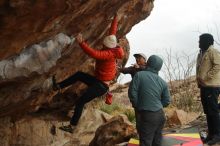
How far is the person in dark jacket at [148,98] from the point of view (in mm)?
9055

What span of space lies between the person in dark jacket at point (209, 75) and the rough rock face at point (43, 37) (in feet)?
6.35

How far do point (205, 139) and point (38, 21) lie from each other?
5311 mm

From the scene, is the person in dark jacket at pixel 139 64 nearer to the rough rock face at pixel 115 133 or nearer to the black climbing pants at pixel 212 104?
the black climbing pants at pixel 212 104

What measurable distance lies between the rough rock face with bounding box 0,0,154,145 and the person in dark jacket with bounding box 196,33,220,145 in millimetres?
1937

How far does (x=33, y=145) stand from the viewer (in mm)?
13562

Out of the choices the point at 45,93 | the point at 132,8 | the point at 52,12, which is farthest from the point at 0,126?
the point at 52,12

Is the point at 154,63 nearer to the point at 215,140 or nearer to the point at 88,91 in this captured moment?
the point at 88,91

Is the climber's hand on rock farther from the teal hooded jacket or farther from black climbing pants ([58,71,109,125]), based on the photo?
the teal hooded jacket

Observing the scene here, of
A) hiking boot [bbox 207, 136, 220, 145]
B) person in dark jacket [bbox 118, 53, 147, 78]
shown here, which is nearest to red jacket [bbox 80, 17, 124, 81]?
person in dark jacket [bbox 118, 53, 147, 78]

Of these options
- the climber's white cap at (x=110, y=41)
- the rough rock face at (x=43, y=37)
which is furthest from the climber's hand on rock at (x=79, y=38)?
the climber's white cap at (x=110, y=41)

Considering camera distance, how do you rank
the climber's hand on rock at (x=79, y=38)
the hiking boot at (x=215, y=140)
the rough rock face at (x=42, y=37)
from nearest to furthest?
the rough rock face at (x=42, y=37)
the climber's hand on rock at (x=79, y=38)
the hiking boot at (x=215, y=140)

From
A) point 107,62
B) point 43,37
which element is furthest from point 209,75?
point 43,37

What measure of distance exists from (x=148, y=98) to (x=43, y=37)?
85.6 inches

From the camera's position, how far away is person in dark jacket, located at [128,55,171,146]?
9055 mm
